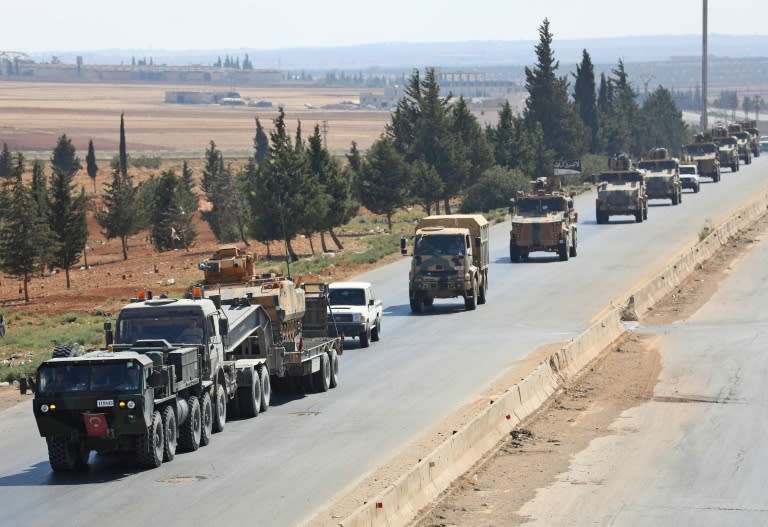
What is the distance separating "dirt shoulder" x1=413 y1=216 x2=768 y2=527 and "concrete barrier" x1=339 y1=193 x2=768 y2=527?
17cm

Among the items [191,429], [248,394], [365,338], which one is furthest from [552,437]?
[365,338]

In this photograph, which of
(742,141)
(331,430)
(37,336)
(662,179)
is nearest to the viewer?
(331,430)

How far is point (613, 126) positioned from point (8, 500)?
110m

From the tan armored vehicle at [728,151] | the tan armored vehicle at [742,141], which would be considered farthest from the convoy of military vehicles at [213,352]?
the tan armored vehicle at [742,141]

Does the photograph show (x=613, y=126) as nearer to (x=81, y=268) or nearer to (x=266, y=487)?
(x=81, y=268)

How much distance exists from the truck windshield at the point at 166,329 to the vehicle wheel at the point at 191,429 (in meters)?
1.18

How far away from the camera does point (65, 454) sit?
2209cm

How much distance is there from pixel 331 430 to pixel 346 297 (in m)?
11.8

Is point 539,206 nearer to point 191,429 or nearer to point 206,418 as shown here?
point 206,418

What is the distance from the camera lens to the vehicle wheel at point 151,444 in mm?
22047

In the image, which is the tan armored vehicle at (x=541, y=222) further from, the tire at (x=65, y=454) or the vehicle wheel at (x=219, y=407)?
the tire at (x=65, y=454)

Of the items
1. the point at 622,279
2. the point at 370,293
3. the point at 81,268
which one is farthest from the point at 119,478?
the point at 81,268

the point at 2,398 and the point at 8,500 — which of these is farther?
the point at 2,398

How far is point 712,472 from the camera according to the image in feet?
72.0
